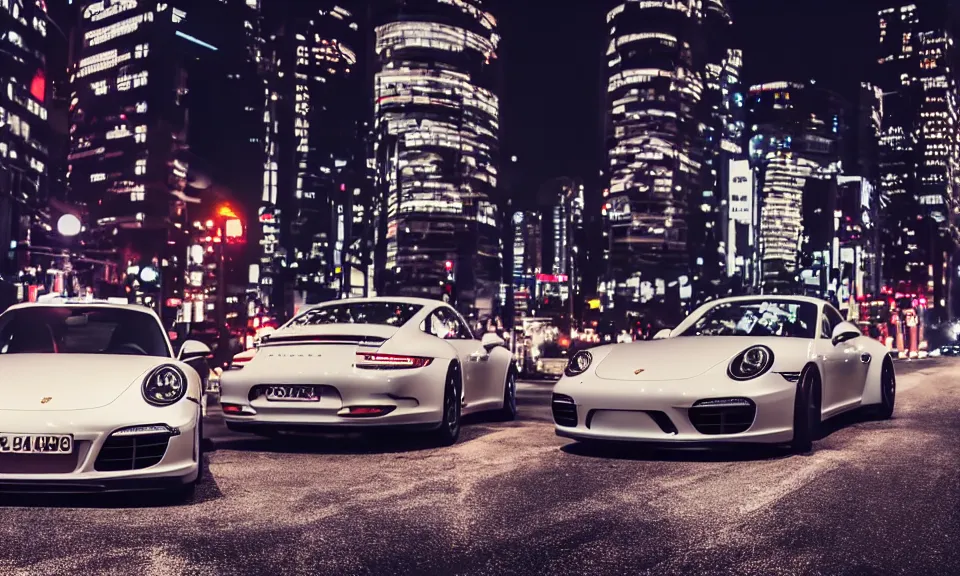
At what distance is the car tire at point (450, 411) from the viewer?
863 centimetres

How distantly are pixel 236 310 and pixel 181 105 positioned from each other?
151 feet

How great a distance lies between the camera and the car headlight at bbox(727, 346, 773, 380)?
7.61m

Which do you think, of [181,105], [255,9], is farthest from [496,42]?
[181,105]

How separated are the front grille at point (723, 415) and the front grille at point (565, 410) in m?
0.93

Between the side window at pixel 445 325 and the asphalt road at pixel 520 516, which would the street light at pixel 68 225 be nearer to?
the side window at pixel 445 325

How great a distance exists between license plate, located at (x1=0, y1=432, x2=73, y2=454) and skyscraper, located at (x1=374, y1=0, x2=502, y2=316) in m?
139

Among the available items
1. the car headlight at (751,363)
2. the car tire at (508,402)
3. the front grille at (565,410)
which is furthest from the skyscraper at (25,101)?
the car headlight at (751,363)

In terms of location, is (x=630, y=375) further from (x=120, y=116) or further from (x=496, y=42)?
(x=496, y=42)

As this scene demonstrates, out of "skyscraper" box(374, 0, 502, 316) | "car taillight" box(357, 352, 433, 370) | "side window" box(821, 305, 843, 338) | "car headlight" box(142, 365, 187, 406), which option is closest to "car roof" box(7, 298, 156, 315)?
"car headlight" box(142, 365, 187, 406)

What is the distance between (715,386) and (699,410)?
8.2 inches

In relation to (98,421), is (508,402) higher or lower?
lower

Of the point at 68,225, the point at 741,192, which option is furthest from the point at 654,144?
the point at 68,225

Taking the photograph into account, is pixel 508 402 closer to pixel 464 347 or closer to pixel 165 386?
pixel 464 347

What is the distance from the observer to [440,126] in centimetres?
Answer: 15188
